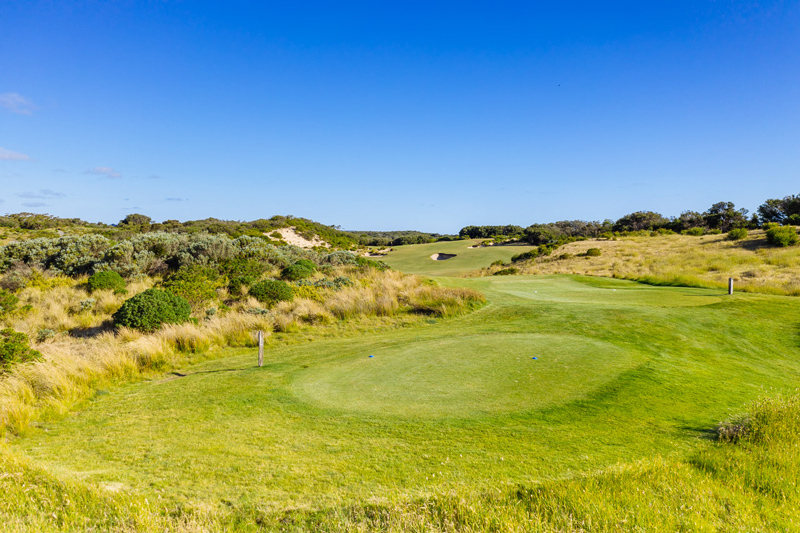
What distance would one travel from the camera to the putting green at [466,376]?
5930 millimetres

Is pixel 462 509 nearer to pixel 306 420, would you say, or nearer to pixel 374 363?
pixel 306 420

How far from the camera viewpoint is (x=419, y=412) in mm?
5617

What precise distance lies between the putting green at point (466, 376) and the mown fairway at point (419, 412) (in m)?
0.04

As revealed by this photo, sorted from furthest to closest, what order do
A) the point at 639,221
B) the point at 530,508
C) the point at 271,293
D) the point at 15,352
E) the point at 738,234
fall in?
the point at 639,221
the point at 738,234
the point at 271,293
the point at 15,352
the point at 530,508

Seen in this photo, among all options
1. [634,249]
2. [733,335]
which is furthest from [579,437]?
[634,249]

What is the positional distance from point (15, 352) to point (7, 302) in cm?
769

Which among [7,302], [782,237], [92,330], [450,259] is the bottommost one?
[92,330]

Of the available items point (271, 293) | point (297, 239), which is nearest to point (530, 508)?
point (271, 293)

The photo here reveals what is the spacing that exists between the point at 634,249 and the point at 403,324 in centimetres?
3064

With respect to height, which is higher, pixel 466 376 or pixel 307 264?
pixel 307 264

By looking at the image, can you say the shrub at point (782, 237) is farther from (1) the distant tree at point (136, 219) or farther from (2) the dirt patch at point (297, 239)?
(1) the distant tree at point (136, 219)

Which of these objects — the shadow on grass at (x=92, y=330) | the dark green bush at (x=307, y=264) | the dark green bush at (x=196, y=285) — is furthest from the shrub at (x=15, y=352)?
the dark green bush at (x=307, y=264)

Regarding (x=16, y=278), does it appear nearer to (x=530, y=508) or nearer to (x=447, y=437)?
(x=447, y=437)

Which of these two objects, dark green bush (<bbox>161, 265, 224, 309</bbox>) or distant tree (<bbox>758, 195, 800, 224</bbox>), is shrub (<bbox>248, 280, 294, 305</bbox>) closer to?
dark green bush (<bbox>161, 265, 224, 309</bbox>)
